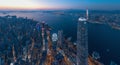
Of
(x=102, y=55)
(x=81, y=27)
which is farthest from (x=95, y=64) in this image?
(x=81, y=27)

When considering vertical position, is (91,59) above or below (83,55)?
below

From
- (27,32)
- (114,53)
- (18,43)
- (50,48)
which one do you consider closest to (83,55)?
(114,53)

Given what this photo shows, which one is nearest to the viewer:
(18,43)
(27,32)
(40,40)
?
(18,43)

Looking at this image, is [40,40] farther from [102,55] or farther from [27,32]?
[102,55]

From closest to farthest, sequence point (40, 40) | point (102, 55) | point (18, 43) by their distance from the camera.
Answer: point (102, 55)
point (18, 43)
point (40, 40)

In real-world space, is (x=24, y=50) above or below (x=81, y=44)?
below

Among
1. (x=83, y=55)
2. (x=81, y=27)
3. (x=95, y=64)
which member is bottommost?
(x=95, y=64)

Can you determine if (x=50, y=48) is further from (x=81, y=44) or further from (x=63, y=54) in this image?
(x=81, y=44)

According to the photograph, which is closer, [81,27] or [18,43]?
[81,27]

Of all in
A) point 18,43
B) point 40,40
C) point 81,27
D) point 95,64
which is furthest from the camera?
point 40,40
